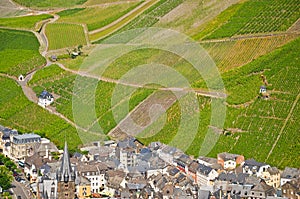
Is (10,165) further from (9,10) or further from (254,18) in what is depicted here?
(9,10)

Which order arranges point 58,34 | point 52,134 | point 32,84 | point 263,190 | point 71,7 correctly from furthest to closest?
point 71,7 < point 58,34 < point 32,84 < point 52,134 < point 263,190

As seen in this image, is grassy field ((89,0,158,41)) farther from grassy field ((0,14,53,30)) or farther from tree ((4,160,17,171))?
tree ((4,160,17,171))

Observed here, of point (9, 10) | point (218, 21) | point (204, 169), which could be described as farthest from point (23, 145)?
point (9, 10)

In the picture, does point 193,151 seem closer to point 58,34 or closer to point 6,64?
point 6,64

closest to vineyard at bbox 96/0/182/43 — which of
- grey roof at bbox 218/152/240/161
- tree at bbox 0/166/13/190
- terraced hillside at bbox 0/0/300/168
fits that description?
terraced hillside at bbox 0/0/300/168

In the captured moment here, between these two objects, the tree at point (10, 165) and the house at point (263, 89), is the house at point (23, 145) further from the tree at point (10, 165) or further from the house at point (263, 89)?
the house at point (263, 89)

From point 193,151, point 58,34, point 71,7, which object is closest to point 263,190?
point 193,151
